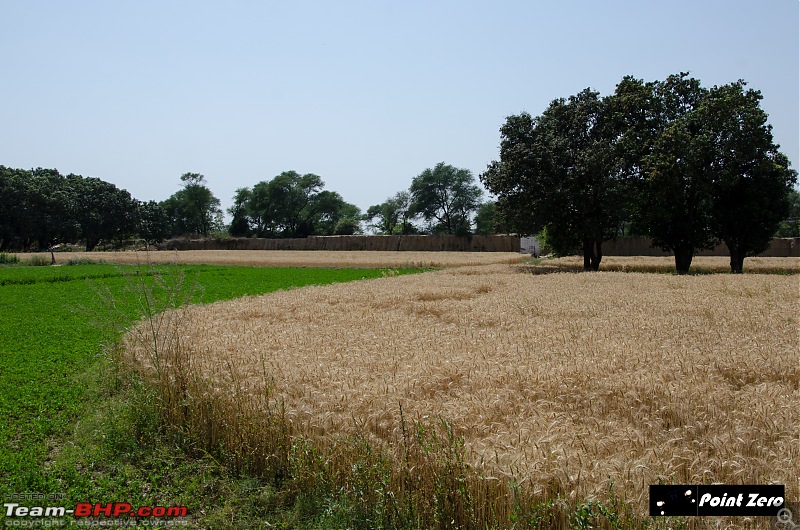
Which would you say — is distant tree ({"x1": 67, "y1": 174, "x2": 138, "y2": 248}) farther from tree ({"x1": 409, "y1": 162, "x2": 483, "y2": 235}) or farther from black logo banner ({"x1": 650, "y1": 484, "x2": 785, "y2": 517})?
black logo banner ({"x1": 650, "y1": 484, "x2": 785, "y2": 517})

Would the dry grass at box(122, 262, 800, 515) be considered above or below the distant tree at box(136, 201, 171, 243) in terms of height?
below

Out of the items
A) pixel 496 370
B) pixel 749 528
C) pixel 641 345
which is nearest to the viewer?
pixel 749 528

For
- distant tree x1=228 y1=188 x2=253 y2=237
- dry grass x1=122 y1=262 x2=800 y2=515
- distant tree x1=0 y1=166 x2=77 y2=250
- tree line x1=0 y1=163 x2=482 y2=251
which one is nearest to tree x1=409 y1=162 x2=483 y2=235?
tree line x1=0 y1=163 x2=482 y2=251

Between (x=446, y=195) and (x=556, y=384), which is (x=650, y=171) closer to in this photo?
(x=556, y=384)

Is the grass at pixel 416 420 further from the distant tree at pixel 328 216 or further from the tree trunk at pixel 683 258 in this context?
the distant tree at pixel 328 216

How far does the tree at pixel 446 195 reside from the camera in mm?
102125

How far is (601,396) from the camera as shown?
5430 millimetres

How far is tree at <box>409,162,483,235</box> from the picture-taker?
335 feet

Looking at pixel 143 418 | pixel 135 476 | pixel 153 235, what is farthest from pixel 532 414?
pixel 153 235

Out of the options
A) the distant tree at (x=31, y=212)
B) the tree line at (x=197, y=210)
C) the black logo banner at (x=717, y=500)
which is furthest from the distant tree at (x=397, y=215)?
the black logo banner at (x=717, y=500)

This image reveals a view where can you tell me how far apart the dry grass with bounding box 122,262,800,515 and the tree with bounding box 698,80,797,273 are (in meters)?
22.3

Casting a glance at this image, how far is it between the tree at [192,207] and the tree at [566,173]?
9597 cm

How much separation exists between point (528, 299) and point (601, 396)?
8114 millimetres

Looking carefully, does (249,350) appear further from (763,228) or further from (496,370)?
(763,228)
